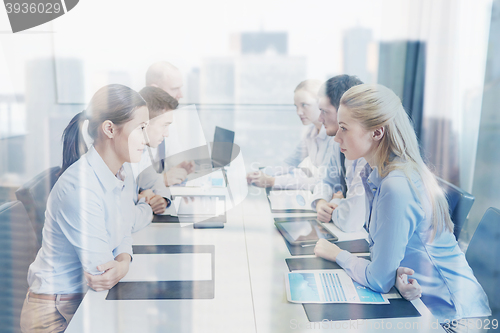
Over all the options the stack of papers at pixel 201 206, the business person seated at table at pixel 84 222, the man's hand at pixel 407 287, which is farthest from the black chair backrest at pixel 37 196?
the man's hand at pixel 407 287

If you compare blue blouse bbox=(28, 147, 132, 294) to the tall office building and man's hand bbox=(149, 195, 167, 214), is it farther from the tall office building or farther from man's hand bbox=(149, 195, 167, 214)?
the tall office building

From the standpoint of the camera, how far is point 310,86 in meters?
1.31

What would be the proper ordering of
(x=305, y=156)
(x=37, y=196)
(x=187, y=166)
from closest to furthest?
(x=37, y=196)
(x=187, y=166)
(x=305, y=156)

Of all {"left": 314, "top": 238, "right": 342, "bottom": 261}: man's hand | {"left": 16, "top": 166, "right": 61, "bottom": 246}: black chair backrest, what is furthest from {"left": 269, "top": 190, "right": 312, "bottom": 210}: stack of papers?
{"left": 16, "top": 166, "right": 61, "bottom": 246}: black chair backrest

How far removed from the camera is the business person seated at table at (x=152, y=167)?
0.97 metres

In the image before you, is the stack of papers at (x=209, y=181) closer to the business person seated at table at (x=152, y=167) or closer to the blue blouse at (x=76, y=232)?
the business person seated at table at (x=152, y=167)

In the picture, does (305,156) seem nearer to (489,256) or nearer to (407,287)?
(489,256)

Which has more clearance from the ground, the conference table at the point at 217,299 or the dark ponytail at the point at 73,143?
the dark ponytail at the point at 73,143

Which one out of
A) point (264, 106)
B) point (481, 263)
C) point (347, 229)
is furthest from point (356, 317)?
point (264, 106)

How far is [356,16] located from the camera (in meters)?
0.85

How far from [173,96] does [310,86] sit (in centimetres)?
59

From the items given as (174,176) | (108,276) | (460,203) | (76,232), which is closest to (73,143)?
(76,232)

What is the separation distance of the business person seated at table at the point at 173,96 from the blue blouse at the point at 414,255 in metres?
0.76

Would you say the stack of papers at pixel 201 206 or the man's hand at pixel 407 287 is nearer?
the man's hand at pixel 407 287
